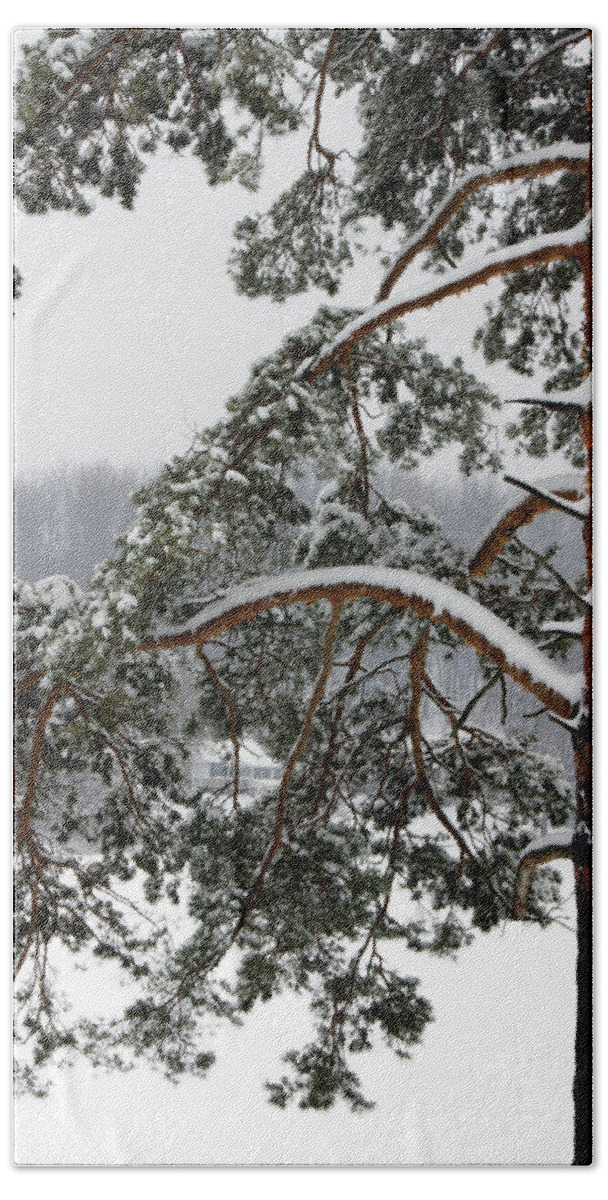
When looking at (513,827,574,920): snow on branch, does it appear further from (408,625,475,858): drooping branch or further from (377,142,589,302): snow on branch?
(377,142,589,302): snow on branch

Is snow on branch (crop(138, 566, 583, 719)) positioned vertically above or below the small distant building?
above

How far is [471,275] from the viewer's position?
71.9 inches

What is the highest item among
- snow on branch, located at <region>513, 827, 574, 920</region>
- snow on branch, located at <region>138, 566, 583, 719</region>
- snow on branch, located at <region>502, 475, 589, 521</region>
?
snow on branch, located at <region>502, 475, 589, 521</region>

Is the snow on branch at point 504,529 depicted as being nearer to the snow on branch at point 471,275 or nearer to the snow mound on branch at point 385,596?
the snow mound on branch at point 385,596

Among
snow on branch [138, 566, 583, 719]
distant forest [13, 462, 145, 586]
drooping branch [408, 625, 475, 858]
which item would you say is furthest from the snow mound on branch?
distant forest [13, 462, 145, 586]

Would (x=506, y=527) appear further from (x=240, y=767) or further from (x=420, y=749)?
(x=240, y=767)

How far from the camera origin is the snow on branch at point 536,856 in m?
1.79

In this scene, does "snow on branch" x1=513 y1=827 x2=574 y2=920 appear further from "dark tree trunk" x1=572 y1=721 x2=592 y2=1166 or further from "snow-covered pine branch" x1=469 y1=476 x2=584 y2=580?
"snow-covered pine branch" x1=469 y1=476 x2=584 y2=580

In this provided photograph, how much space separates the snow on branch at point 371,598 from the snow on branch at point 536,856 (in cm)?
40

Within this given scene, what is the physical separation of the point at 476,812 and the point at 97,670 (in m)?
0.93

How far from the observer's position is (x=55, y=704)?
180cm

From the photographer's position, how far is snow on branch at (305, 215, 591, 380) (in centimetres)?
181

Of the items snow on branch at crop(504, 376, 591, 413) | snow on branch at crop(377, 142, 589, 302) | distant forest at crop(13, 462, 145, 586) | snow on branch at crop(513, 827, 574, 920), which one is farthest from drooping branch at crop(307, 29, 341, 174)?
snow on branch at crop(513, 827, 574, 920)
